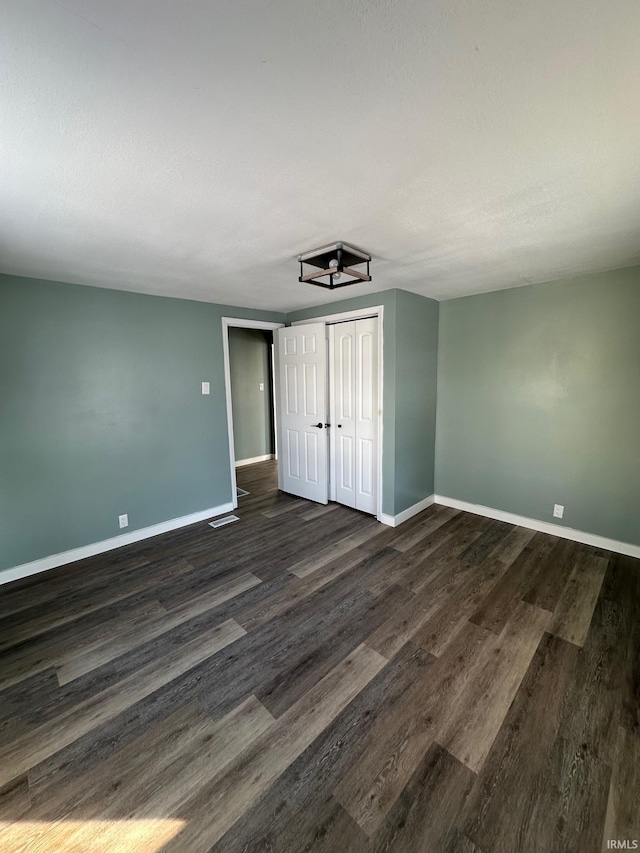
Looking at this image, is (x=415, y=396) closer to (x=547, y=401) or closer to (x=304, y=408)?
(x=547, y=401)

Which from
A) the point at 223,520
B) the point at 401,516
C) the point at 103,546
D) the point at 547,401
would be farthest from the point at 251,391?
the point at 547,401

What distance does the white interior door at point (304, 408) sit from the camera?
389cm

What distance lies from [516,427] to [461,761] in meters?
2.79

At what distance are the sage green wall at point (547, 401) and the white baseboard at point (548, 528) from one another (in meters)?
0.05

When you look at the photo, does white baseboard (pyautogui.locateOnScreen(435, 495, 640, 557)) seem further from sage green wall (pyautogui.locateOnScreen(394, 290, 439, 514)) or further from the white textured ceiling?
the white textured ceiling

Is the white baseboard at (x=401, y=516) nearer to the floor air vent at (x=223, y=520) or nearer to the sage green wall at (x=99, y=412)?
the floor air vent at (x=223, y=520)

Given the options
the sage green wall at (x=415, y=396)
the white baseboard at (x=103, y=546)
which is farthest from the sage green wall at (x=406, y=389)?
the white baseboard at (x=103, y=546)

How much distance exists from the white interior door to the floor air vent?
94 cm

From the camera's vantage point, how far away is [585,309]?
2.89 metres

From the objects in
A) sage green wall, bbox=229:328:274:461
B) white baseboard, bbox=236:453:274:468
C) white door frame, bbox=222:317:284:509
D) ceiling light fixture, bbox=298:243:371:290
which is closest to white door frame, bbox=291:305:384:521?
white door frame, bbox=222:317:284:509

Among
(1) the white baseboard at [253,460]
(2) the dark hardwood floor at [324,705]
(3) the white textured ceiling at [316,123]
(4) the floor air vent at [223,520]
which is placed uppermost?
(3) the white textured ceiling at [316,123]

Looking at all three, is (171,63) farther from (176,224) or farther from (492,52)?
(176,224)

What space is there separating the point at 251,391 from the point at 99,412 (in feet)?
10.2

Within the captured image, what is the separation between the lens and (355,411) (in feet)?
12.2
